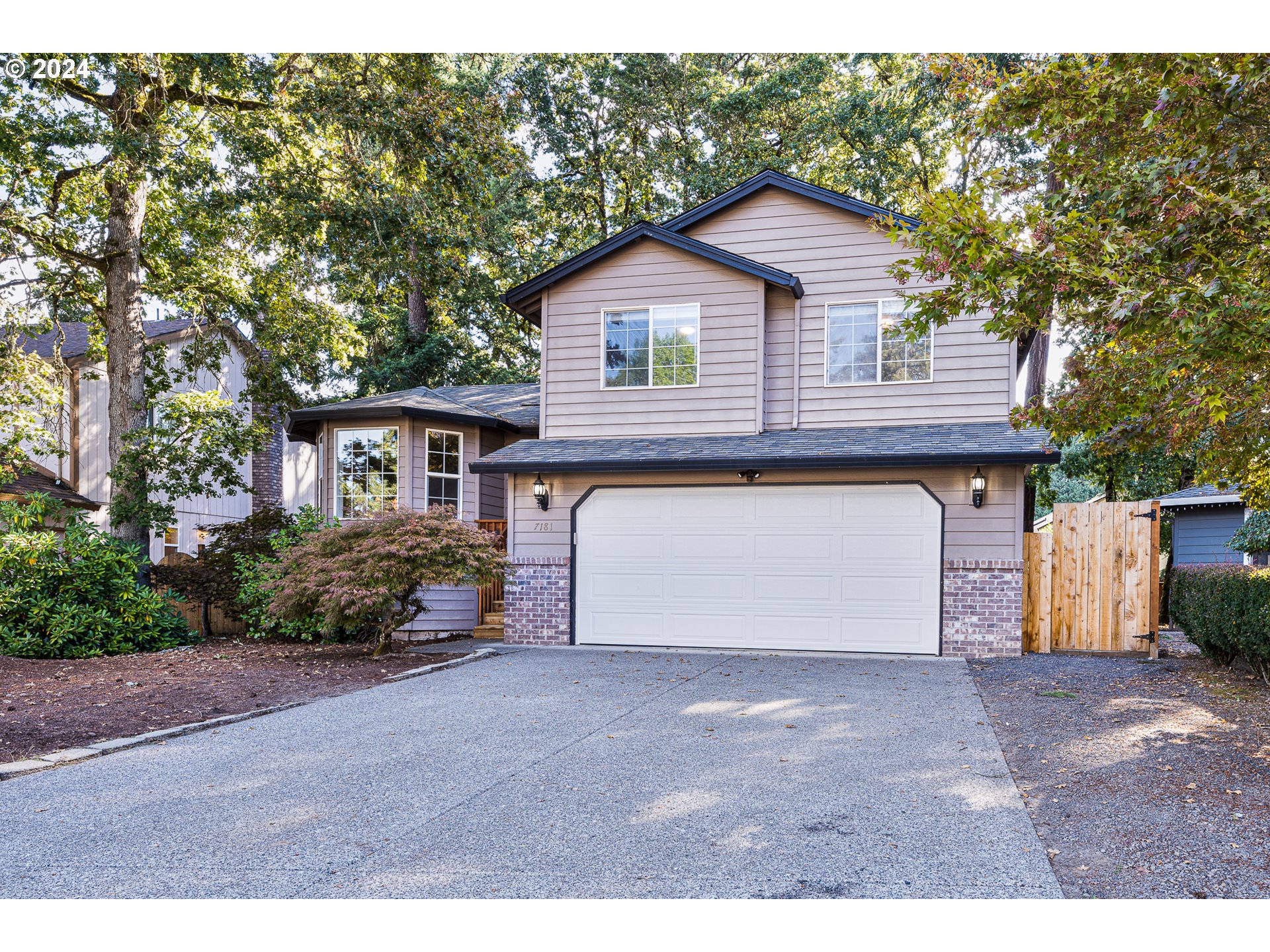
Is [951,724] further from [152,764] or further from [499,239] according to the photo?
[499,239]

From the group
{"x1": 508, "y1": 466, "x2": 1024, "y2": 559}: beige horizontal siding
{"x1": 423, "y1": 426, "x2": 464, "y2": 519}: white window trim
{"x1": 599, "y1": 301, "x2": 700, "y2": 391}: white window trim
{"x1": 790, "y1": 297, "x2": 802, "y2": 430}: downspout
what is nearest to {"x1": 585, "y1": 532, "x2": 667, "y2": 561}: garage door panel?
{"x1": 508, "y1": 466, "x2": 1024, "y2": 559}: beige horizontal siding

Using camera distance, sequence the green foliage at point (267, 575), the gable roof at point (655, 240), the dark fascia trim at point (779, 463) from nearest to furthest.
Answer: the dark fascia trim at point (779, 463)
the gable roof at point (655, 240)
the green foliage at point (267, 575)

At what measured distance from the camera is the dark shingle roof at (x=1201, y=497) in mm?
17234

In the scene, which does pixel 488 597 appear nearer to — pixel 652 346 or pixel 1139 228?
pixel 652 346

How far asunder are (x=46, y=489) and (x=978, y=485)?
50.1 ft

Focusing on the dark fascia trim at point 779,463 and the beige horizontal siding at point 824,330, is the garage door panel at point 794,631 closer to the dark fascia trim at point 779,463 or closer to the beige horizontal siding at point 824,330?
the dark fascia trim at point 779,463

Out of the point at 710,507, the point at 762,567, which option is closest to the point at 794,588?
the point at 762,567

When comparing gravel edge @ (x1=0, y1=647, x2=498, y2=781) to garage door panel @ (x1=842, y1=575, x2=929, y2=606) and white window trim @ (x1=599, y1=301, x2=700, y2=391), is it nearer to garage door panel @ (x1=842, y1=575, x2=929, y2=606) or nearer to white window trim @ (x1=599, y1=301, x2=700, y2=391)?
white window trim @ (x1=599, y1=301, x2=700, y2=391)

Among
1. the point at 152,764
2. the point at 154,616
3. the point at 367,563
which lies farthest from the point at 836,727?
the point at 154,616

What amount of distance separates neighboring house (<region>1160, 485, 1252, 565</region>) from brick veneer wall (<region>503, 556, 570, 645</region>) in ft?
45.8

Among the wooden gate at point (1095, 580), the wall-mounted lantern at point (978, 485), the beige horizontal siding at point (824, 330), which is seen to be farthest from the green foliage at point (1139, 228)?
the beige horizontal siding at point (824, 330)

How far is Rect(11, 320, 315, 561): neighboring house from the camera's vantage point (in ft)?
50.7

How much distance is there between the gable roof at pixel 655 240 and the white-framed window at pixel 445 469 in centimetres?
260

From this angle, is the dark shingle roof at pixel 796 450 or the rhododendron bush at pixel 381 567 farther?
the dark shingle roof at pixel 796 450
